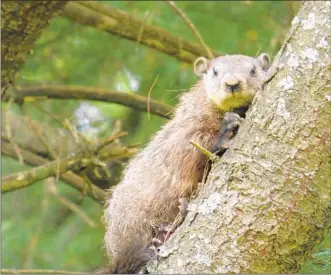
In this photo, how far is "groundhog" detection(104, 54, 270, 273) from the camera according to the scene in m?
3.89

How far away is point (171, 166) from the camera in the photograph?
4.01m

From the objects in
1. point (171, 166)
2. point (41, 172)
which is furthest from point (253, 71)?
point (41, 172)

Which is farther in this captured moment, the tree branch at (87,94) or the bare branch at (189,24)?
the tree branch at (87,94)

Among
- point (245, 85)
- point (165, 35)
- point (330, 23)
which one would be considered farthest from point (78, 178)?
point (330, 23)

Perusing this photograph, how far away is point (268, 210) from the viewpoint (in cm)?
304

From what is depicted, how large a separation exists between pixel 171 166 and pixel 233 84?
0.49 meters

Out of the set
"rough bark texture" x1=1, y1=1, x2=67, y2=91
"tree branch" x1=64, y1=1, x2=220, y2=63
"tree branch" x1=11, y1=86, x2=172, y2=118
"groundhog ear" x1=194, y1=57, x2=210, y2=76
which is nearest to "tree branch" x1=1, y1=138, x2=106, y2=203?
"tree branch" x1=11, y1=86, x2=172, y2=118

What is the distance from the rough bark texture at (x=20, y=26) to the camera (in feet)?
15.3

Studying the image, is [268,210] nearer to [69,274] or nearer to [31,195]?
[69,274]

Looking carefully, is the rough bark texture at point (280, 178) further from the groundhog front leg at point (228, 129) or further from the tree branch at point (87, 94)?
the tree branch at point (87, 94)

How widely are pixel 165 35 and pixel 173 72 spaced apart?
0.70 m

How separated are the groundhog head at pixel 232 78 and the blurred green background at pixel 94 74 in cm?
138

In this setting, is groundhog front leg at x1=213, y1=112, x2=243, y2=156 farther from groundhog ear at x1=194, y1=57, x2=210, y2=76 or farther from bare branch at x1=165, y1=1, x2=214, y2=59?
bare branch at x1=165, y1=1, x2=214, y2=59

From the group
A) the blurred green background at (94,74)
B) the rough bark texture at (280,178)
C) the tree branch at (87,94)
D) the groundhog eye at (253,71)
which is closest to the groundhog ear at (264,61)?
the groundhog eye at (253,71)
